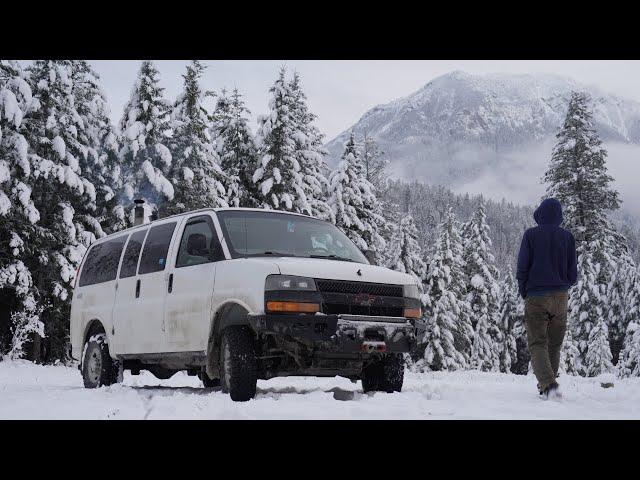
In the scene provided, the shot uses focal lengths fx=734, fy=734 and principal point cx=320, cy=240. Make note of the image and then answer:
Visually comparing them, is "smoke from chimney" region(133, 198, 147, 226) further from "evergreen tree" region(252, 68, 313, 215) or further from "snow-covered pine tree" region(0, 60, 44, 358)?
"evergreen tree" region(252, 68, 313, 215)

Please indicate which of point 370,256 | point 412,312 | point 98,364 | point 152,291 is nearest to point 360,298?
point 412,312

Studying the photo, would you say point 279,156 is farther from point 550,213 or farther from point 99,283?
point 550,213

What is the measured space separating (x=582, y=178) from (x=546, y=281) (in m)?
30.9

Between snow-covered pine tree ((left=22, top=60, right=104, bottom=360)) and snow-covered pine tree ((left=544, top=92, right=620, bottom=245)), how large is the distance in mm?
23123

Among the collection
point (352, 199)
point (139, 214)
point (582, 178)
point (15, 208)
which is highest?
point (582, 178)

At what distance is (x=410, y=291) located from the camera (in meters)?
8.62

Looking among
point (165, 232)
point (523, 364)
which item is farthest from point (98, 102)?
point (523, 364)

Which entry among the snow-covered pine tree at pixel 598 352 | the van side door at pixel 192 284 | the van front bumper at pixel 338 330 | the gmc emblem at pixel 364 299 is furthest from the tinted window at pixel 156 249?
the snow-covered pine tree at pixel 598 352

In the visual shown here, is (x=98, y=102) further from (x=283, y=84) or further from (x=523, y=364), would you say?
(x=523, y=364)

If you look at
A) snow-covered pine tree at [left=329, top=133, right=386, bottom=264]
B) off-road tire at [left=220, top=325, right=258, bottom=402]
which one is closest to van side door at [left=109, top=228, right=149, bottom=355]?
off-road tire at [left=220, top=325, right=258, bottom=402]

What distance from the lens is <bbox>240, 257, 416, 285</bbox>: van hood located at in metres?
7.69

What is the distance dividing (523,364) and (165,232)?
51.3 meters

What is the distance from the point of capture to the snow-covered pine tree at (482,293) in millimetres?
47000

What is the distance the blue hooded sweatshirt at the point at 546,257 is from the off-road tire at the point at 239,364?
3134mm
